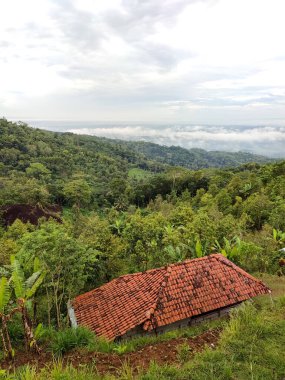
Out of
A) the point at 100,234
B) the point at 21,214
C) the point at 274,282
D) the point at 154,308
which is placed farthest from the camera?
the point at 21,214

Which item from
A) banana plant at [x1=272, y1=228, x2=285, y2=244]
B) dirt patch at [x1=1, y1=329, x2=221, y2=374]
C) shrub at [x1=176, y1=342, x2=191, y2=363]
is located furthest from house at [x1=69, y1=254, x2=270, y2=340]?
banana plant at [x1=272, y1=228, x2=285, y2=244]

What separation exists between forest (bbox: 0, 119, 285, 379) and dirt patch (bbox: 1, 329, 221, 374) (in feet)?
1.02

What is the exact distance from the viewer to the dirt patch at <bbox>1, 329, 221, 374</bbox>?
5957 mm

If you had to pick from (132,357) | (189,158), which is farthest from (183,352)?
(189,158)

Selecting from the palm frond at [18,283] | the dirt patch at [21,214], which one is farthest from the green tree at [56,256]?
the dirt patch at [21,214]

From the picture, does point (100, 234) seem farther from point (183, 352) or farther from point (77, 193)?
point (77, 193)

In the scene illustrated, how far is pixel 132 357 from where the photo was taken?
250 inches

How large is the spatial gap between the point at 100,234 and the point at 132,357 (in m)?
7.74

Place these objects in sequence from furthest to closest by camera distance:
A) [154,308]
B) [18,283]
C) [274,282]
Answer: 1. [274,282]
2. [154,308]
3. [18,283]

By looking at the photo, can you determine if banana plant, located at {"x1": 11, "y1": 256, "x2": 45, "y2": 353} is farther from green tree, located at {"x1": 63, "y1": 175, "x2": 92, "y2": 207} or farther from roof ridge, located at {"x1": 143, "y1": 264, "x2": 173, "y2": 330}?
green tree, located at {"x1": 63, "y1": 175, "x2": 92, "y2": 207}

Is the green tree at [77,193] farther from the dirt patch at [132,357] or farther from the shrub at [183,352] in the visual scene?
the shrub at [183,352]

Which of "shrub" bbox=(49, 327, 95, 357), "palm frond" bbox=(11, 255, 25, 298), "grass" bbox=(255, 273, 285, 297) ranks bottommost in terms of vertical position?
"grass" bbox=(255, 273, 285, 297)

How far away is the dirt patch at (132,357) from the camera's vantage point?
19.5 feet

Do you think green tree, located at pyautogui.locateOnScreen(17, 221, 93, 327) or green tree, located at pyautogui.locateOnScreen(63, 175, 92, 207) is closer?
green tree, located at pyautogui.locateOnScreen(17, 221, 93, 327)
